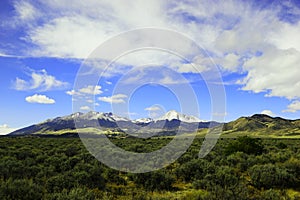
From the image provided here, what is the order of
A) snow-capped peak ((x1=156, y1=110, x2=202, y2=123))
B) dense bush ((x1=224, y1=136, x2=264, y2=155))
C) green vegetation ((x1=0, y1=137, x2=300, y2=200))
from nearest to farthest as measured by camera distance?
green vegetation ((x1=0, y1=137, x2=300, y2=200)) → snow-capped peak ((x1=156, y1=110, x2=202, y2=123)) → dense bush ((x1=224, y1=136, x2=264, y2=155))

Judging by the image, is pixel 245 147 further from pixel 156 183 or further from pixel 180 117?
pixel 156 183

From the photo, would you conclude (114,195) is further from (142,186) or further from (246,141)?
(246,141)

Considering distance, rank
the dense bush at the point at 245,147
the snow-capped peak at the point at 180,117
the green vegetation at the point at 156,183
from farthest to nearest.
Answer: the dense bush at the point at 245,147, the snow-capped peak at the point at 180,117, the green vegetation at the point at 156,183

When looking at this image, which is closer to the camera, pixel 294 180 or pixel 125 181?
pixel 294 180

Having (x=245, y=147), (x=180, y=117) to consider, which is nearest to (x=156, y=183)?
(x=245, y=147)

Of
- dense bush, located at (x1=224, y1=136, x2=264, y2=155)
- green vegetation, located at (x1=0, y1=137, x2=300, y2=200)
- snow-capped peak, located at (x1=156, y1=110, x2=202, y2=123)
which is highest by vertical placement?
snow-capped peak, located at (x1=156, y1=110, x2=202, y2=123)

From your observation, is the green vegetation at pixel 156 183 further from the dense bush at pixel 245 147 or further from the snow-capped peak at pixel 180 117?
the dense bush at pixel 245 147

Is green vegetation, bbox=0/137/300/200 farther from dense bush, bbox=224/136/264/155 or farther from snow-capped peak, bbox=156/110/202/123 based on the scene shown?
dense bush, bbox=224/136/264/155

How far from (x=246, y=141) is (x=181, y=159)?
21.4 feet

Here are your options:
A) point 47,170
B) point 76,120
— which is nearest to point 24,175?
point 47,170

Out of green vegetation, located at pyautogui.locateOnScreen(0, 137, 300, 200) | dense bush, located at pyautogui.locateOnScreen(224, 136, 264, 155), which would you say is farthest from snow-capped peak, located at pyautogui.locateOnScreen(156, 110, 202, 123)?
dense bush, located at pyautogui.locateOnScreen(224, 136, 264, 155)

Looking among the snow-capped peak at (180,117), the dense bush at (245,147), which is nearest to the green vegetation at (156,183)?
the snow-capped peak at (180,117)

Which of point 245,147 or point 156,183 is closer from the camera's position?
Result: point 156,183

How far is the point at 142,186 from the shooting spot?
1365cm
